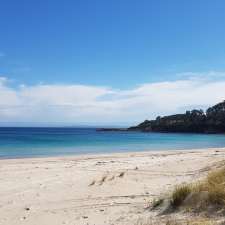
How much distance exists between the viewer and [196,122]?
114 meters

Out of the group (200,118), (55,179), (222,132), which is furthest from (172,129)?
(55,179)

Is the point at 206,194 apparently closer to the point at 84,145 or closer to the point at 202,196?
the point at 202,196

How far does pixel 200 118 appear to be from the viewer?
113625 millimetres

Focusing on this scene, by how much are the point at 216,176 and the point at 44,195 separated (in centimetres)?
444

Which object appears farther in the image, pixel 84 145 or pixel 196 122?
pixel 196 122

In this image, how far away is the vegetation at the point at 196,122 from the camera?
108 m

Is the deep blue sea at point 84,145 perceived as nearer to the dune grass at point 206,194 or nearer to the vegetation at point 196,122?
the dune grass at point 206,194

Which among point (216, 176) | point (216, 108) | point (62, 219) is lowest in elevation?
point (62, 219)

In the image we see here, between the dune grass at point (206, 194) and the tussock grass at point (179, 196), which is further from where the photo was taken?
the tussock grass at point (179, 196)

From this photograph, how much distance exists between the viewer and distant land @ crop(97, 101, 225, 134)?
354 feet

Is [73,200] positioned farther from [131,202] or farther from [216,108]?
[216,108]

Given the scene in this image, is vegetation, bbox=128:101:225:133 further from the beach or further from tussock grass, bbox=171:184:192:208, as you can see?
tussock grass, bbox=171:184:192:208

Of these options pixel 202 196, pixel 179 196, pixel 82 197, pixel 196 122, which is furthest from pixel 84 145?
pixel 196 122

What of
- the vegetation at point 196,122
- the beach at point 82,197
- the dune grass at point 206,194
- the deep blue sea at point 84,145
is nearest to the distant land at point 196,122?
the vegetation at point 196,122
